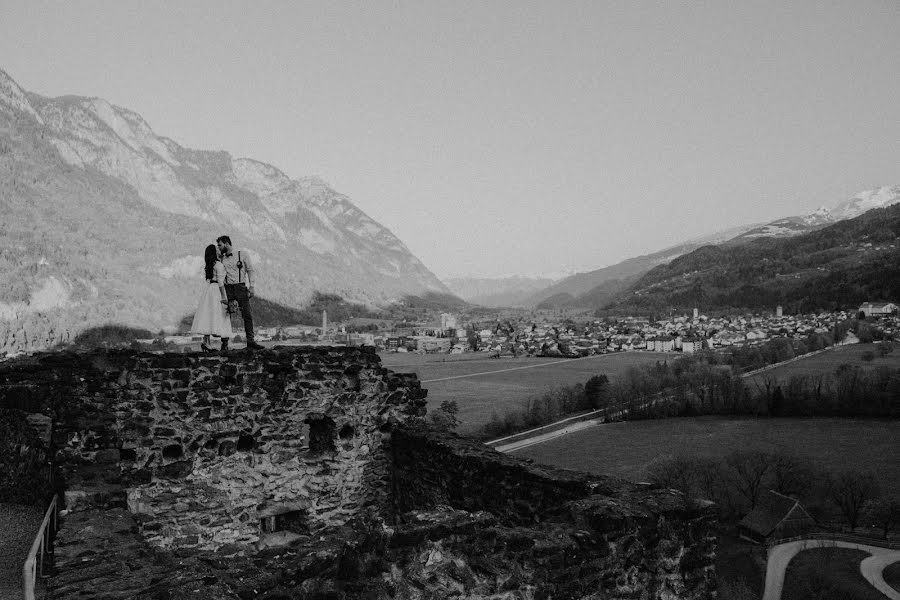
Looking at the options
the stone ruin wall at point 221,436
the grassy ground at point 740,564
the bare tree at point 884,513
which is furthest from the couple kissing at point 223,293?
the bare tree at point 884,513

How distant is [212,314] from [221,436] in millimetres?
2267

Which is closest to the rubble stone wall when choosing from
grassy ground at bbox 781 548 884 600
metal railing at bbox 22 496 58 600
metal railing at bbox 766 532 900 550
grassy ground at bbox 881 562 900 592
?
metal railing at bbox 22 496 58 600

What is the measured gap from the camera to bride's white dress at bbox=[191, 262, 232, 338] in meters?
8.24

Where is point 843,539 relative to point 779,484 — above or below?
below

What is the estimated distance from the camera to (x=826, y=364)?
8788 cm

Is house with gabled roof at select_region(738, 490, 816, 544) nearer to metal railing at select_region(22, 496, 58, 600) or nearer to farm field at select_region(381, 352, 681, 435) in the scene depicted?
farm field at select_region(381, 352, 681, 435)

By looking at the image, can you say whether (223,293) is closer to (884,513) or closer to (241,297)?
(241,297)

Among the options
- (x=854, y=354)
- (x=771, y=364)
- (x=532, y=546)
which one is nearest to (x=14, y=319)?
(x=532, y=546)

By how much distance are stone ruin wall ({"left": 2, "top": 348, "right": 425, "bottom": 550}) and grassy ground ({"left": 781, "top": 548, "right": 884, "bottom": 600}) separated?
105 feet

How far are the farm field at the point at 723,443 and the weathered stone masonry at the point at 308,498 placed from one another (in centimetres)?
4233

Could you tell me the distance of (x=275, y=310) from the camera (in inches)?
5655

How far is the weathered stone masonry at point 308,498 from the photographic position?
396 centimetres

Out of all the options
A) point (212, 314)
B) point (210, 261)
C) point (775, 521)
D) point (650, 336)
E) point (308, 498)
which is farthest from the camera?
point (650, 336)

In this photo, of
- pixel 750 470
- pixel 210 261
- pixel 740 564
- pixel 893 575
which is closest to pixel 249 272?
pixel 210 261
